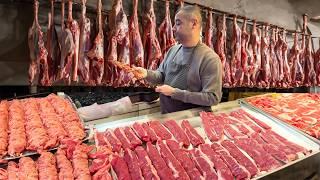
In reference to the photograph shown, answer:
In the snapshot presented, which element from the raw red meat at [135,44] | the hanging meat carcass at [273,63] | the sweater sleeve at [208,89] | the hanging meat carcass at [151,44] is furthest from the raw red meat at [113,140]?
the hanging meat carcass at [273,63]

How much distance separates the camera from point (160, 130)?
2.95 metres

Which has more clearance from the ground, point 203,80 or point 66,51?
point 66,51

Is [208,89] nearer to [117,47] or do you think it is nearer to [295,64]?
[117,47]

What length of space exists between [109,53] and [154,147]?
6.63 feet

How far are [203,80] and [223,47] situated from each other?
2.28 m

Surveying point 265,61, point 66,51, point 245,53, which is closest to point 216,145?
point 66,51

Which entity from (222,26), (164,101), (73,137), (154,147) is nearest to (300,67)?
(222,26)

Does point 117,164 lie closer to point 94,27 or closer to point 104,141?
point 104,141

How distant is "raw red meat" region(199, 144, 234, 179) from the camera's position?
8.06ft

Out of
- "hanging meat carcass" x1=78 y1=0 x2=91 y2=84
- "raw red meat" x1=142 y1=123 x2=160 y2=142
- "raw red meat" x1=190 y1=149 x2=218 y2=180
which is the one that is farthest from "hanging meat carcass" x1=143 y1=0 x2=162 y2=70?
"raw red meat" x1=190 y1=149 x2=218 y2=180

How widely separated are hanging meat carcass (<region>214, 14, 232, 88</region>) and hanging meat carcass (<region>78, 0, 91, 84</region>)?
7.66 ft

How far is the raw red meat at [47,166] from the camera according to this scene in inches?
81.3

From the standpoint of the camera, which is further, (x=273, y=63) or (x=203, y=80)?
(x=273, y=63)

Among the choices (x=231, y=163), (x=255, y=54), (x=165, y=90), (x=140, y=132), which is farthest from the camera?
(x=255, y=54)
